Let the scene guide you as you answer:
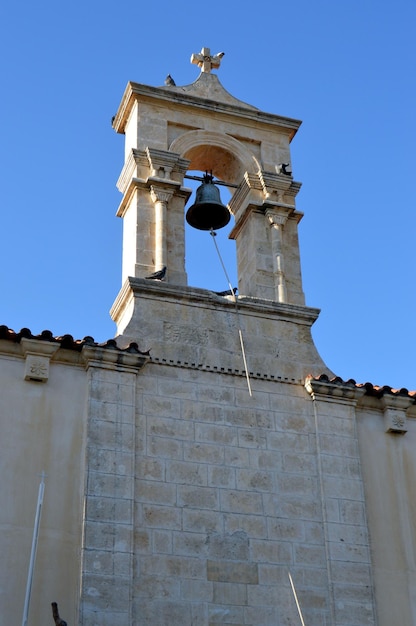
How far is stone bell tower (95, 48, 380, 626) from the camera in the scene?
11.0 metres

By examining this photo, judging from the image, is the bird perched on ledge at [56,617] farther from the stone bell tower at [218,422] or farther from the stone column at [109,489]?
the stone bell tower at [218,422]

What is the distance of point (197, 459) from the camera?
461 inches

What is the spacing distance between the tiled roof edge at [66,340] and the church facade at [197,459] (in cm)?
2

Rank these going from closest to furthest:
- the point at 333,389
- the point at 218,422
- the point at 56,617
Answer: the point at 56,617, the point at 218,422, the point at 333,389

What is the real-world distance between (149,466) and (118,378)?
1003 millimetres

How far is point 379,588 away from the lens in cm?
1167

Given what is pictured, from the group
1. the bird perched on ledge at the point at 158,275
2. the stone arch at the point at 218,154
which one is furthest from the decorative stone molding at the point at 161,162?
the bird perched on ledge at the point at 158,275

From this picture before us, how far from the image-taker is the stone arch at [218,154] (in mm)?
14406

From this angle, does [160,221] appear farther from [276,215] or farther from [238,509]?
[238,509]

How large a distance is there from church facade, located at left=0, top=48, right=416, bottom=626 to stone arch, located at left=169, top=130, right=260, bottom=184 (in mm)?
482

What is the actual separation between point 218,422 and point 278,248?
2.72 metres

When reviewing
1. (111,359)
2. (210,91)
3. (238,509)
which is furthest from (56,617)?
(210,91)

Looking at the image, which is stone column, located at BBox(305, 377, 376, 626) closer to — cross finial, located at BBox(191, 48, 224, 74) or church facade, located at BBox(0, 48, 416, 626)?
church facade, located at BBox(0, 48, 416, 626)

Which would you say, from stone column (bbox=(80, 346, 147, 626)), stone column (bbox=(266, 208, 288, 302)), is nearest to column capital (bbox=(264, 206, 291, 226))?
stone column (bbox=(266, 208, 288, 302))
